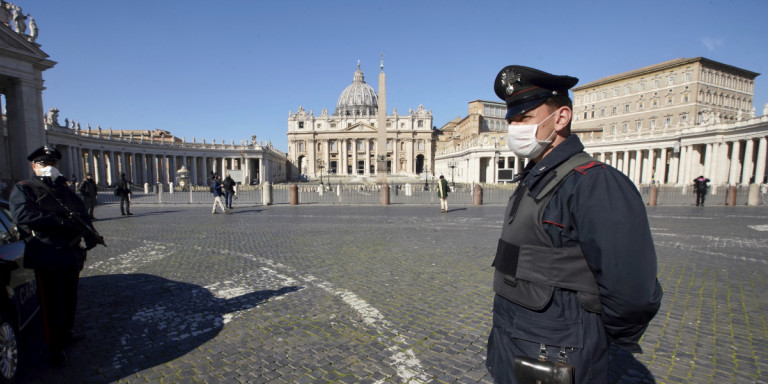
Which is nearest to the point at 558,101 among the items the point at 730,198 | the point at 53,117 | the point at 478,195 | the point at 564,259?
the point at 564,259

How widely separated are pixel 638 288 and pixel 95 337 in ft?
15.5

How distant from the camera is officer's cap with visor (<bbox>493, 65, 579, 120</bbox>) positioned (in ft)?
5.40

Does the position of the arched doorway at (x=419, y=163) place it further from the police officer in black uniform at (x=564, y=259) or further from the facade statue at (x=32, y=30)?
the police officer in black uniform at (x=564, y=259)

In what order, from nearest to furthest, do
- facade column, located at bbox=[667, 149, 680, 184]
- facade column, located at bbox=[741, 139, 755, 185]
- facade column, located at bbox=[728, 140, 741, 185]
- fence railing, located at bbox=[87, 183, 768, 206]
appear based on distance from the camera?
fence railing, located at bbox=[87, 183, 768, 206]
facade column, located at bbox=[741, 139, 755, 185]
facade column, located at bbox=[728, 140, 741, 185]
facade column, located at bbox=[667, 149, 680, 184]

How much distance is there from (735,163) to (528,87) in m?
47.5

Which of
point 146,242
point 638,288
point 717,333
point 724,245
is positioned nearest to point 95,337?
point 638,288

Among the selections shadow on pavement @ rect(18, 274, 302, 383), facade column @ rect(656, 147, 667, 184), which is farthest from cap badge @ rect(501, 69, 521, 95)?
facade column @ rect(656, 147, 667, 184)

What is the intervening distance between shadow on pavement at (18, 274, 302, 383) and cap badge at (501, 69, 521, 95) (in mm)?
3609

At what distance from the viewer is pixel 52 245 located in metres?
3.08

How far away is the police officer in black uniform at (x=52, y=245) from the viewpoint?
3.00m

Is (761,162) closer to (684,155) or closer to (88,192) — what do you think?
(684,155)

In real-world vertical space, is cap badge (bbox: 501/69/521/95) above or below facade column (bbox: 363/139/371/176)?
below

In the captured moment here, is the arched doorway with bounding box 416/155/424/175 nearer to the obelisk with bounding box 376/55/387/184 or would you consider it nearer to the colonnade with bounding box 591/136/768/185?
the colonnade with bounding box 591/136/768/185

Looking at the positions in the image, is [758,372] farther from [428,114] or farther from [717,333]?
[428,114]
